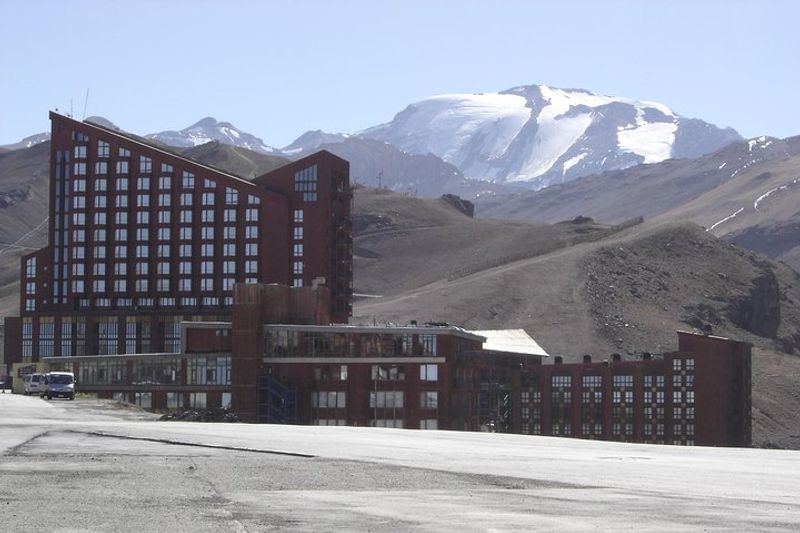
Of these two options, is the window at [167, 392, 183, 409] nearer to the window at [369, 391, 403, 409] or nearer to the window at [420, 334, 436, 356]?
the window at [369, 391, 403, 409]

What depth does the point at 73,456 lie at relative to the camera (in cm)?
4378

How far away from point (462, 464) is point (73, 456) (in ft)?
39.5

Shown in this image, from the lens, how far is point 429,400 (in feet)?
496

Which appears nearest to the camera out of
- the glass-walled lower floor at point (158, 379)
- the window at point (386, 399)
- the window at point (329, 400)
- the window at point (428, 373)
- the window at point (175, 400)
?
the window at point (386, 399)

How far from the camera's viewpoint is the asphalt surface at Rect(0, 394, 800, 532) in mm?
27250

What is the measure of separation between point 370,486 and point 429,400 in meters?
116

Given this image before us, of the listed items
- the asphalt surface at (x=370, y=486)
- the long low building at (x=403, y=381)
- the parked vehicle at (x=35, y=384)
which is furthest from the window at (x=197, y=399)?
the asphalt surface at (x=370, y=486)

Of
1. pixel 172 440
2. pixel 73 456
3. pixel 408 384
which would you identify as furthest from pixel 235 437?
pixel 408 384

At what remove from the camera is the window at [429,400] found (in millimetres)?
150250

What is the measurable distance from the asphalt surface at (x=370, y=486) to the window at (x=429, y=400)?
301 feet

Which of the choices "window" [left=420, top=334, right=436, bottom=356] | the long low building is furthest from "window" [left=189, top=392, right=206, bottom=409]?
"window" [left=420, top=334, right=436, bottom=356]

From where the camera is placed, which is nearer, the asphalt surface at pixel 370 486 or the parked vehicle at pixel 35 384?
the asphalt surface at pixel 370 486

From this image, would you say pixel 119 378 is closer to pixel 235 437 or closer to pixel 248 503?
pixel 235 437

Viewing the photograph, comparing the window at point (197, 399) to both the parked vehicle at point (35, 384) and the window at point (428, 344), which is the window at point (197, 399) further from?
the window at point (428, 344)
